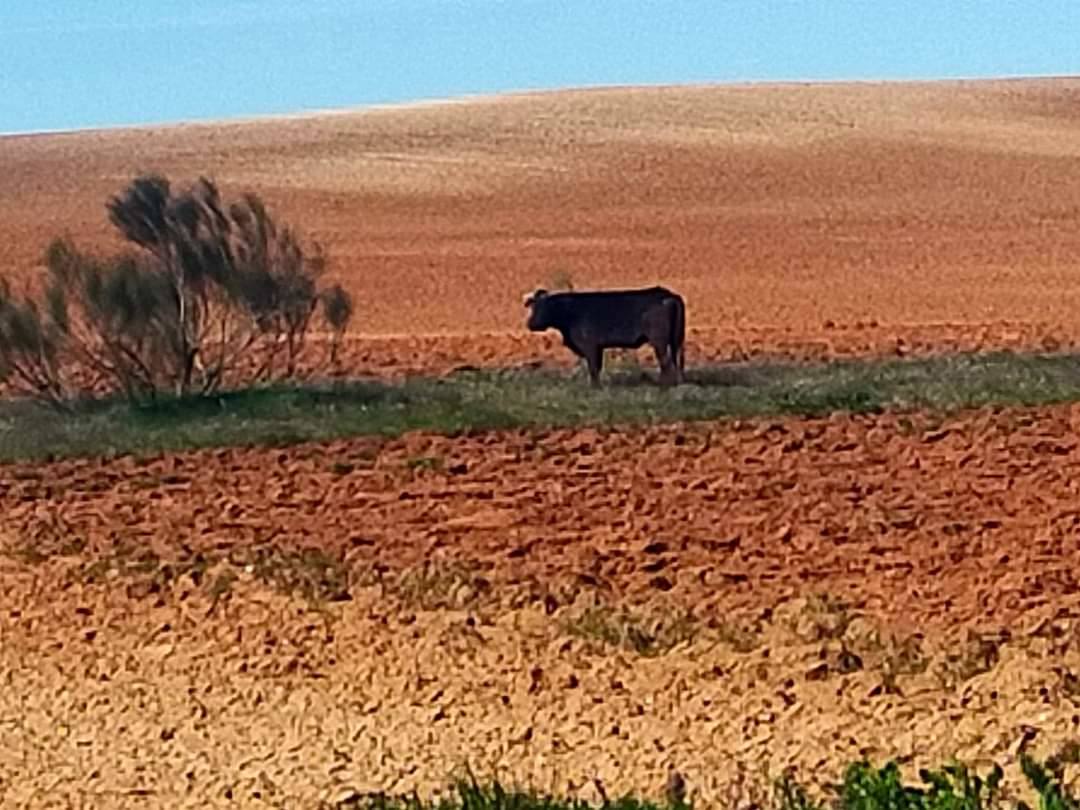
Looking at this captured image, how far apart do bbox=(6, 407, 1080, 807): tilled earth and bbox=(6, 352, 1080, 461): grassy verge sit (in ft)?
6.36

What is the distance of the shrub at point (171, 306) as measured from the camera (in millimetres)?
23875

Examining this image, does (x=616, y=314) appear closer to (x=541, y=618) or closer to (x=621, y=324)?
(x=621, y=324)

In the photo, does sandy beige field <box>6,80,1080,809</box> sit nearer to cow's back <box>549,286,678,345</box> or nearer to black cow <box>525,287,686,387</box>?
black cow <box>525,287,686,387</box>

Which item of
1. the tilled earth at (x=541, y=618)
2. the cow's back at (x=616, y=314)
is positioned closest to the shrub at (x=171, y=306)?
the cow's back at (x=616, y=314)

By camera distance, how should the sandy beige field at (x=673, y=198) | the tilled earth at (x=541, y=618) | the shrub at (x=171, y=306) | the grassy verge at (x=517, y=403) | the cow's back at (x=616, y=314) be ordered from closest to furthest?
the tilled earth at (x=541, y=618)
the grassy verge at (x=517, y=403)
the shrub at (x=171, y=306)
the cow's back at (x=616, y=314)
the sandy beige field at (x=673, y=198)

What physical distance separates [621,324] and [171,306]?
4.15 metres

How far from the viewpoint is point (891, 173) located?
2554 inches

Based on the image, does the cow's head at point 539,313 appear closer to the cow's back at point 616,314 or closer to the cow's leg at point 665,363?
the cow's back at point 616,314

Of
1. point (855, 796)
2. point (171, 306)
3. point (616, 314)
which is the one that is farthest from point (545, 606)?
point (616, 314)

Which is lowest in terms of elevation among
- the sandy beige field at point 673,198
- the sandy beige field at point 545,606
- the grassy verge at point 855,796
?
the sandy beige field at point 673,198

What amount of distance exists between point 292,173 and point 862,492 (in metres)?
50.1

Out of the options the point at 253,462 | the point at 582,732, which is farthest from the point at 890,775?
the point at 253,462

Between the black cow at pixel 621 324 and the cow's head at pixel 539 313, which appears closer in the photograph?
the black cow at pixel 621 324

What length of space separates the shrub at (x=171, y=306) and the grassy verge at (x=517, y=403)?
54 cm
